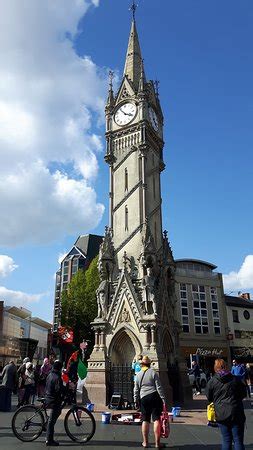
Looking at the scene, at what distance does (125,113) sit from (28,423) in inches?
831

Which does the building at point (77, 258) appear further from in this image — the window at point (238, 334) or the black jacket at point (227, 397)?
the black jacket at point (227, 397)

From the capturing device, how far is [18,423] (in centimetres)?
869

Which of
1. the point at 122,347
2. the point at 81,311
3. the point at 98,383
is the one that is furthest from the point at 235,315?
the point at 98,383

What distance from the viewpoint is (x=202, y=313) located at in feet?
160

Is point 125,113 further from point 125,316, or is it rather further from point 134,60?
point 125,316

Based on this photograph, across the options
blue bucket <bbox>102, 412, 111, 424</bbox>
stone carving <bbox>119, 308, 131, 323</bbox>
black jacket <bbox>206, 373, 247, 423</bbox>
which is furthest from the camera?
stone carving <bbox>119, 308, 131, 323</bbox>

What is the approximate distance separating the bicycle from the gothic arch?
37.9ft

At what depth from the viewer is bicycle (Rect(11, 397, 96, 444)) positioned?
338 inches

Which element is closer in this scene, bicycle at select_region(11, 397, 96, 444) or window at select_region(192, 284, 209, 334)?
bicycle at select_region(11, 397, 96, 444)

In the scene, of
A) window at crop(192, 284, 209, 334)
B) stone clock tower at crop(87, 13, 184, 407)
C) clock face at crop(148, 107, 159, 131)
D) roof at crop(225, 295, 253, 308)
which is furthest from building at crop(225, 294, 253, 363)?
clock face at crop(148, 107, 159, 131)

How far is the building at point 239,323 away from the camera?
157 feet

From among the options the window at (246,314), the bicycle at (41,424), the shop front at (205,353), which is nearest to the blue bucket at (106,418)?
the bicycle at (41,424)

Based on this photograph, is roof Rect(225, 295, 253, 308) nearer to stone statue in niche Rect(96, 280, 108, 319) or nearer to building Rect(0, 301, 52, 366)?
building Rect(0, 301, 52, 366)

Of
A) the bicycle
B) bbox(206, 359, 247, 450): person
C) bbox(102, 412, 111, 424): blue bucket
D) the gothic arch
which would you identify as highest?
the gothic arch
